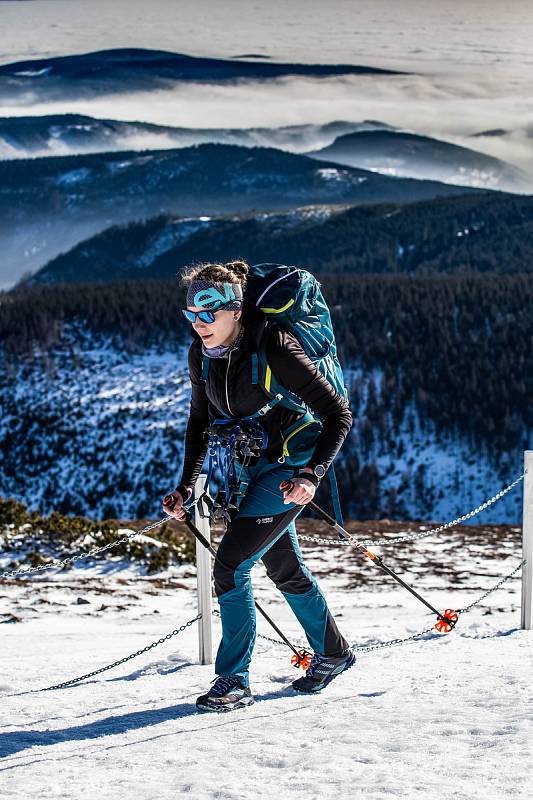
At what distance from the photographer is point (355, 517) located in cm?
3659

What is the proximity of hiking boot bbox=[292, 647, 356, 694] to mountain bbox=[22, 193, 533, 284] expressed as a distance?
67.7 m

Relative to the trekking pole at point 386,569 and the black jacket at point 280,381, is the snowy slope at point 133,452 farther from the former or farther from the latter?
the black jacket at point 280,381

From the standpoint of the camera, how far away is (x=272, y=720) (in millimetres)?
5738

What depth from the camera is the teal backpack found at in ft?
18.9

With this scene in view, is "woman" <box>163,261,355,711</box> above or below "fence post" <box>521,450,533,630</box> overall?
above

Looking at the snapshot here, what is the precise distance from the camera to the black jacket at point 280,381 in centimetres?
568

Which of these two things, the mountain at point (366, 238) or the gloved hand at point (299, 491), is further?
the mountain at point (366, 238)

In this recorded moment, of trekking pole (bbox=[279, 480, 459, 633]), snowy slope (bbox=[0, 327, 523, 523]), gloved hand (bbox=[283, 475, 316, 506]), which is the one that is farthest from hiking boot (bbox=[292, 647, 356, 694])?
snowy slope (bbox=[0, 327, 523, 523])

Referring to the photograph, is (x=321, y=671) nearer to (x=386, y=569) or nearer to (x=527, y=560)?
(x=386, y=569)

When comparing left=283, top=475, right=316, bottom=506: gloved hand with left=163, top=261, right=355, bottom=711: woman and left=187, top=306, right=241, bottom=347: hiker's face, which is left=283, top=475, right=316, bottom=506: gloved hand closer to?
left=163, top=261, right=355, bottom=711: woman

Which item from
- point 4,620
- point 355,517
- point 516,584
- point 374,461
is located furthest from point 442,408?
point 4,620

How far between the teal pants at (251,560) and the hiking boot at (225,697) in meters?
0.04

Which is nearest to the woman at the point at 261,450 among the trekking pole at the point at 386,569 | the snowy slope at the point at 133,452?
the trekking pole at the point at 386,569

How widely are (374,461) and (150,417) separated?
30.0 feet
